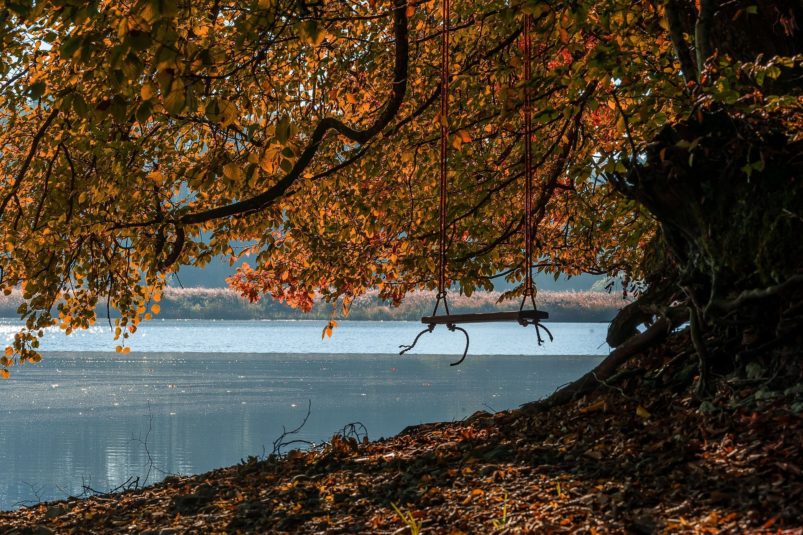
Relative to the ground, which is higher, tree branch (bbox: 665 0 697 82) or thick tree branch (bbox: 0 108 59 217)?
tree branch (bbox: 665 0 697 82)

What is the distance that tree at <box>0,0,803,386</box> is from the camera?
6941mm

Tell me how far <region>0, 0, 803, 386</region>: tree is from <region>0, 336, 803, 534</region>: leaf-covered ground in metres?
1.09

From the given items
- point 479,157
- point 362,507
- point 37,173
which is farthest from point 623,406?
point 37,173

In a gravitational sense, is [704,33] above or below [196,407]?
above

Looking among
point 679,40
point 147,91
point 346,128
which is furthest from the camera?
point 346,128

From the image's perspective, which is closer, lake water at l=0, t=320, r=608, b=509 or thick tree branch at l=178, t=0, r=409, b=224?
thick tree branch at l=178, t=0, r=409, b=224

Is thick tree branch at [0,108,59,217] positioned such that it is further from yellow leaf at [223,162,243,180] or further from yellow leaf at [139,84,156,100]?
yellow leaf at [139,84,156,100]

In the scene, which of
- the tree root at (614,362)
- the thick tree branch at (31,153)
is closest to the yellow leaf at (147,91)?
the tree root at (614,362)

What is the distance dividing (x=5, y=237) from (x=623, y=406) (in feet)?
21.9

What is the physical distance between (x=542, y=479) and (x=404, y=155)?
11.5 feet

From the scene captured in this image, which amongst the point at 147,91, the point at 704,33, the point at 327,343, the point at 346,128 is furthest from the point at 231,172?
the point at 327,343

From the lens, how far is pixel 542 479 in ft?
21.1

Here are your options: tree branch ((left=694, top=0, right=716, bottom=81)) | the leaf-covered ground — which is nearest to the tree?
tree branch ((left=694, top=0, right=716, bottom=81))

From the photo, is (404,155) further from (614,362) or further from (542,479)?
(542,479)
